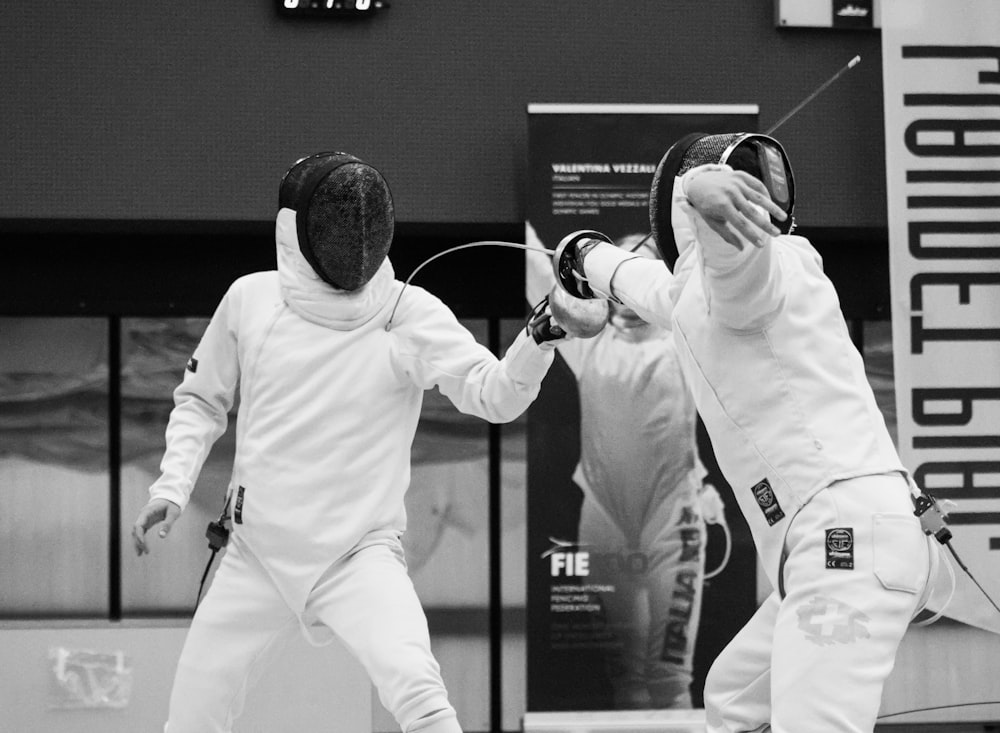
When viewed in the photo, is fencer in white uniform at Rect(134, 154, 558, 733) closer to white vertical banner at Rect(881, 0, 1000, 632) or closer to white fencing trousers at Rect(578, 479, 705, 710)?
white fencing trousers at Rect(578, 479, 705, 710)

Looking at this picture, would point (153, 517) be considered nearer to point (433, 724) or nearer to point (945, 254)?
point (433, 724)

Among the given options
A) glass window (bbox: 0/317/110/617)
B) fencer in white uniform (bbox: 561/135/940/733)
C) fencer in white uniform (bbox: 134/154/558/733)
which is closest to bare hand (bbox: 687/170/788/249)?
fencer in white uniform (bbox: 561/135/940/733)

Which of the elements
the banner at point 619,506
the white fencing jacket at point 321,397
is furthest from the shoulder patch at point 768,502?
the banner at point 619,506

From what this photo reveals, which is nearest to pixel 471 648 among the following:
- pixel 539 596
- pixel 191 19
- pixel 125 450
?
pixel 539 596

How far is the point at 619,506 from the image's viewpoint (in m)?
4.05

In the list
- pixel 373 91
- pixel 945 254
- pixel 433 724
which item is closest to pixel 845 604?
pixel 433 724

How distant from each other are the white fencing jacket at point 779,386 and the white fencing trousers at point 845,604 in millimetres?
40

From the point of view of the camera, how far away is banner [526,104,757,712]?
13.3ft

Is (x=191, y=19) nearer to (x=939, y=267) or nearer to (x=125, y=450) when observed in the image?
(x=125, y=450)

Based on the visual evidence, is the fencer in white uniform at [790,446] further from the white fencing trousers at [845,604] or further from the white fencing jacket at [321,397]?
the white fencing jacket at [321,397]

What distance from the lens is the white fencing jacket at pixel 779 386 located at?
1.75 metres

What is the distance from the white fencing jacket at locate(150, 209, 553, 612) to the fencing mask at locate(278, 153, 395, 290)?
0.03 metres

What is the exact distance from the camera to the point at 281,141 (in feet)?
13.3

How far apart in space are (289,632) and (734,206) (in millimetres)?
1329
